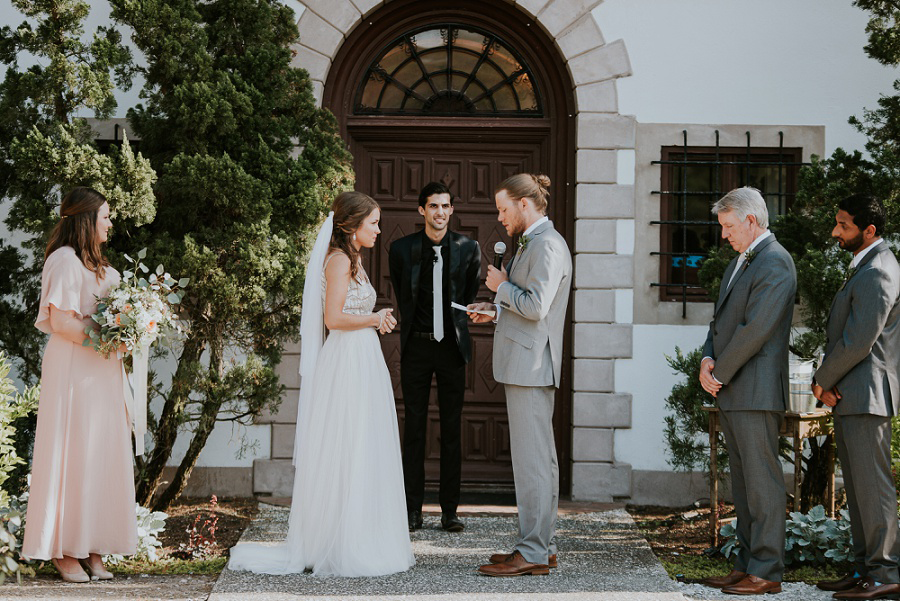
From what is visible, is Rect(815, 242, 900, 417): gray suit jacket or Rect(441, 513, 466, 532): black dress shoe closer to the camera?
Rect(815, 242, 900, 417): gray suit jacket

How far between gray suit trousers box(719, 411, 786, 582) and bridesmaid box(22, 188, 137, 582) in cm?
331

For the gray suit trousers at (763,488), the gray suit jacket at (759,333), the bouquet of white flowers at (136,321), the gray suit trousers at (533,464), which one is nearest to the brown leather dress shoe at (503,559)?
the gray suit trousers at (533,464)

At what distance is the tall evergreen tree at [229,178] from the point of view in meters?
5.68

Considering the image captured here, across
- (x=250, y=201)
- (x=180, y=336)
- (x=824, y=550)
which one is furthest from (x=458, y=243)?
(x=824, y=550)

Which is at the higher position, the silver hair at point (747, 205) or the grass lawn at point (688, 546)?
the silver hair at point (747, 205)

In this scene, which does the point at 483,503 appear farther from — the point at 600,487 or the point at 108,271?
the point at 108,271

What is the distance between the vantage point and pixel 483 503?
7.33m

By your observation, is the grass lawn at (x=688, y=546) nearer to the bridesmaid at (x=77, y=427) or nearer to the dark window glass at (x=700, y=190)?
the dark window glass at (x=700, y=190)

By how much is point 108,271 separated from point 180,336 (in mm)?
570

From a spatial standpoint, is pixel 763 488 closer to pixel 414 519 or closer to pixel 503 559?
pixel 503 559

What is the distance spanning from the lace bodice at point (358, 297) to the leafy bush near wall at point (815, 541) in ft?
8.37

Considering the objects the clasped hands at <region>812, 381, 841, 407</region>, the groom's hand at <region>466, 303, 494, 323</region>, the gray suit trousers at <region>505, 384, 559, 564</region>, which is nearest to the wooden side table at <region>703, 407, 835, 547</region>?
the clasped hands at <region>812, 381, 841, 407</region>

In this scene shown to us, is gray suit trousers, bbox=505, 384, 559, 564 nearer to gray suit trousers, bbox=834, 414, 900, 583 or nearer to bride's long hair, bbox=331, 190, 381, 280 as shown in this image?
bride's long hair, bbox=331, 190, 381, 280

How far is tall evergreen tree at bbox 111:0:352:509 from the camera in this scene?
18.6 ft
